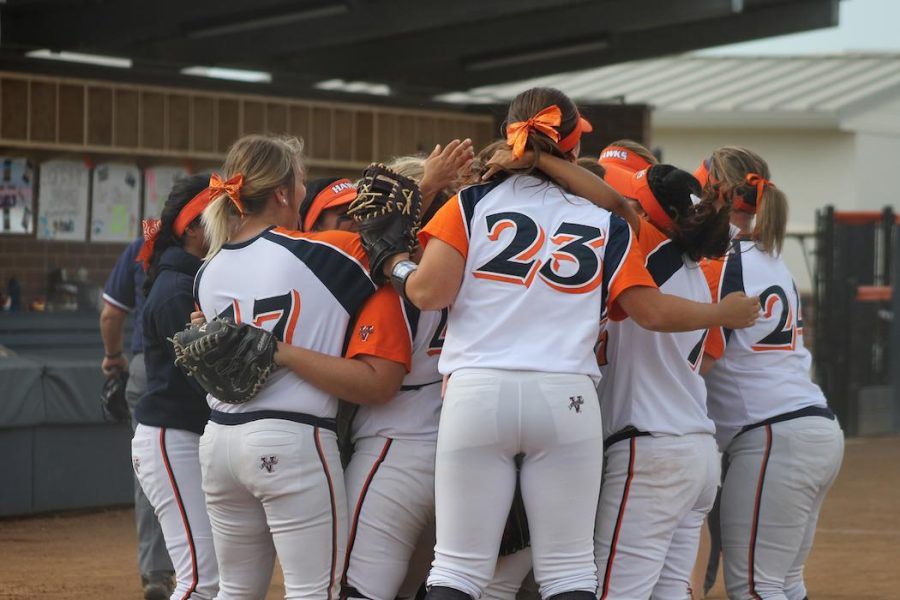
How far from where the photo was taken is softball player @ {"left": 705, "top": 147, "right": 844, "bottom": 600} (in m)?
4.33

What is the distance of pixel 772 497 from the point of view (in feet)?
14.2

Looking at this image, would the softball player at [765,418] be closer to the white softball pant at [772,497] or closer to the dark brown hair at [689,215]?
the white softball pant at [772,497]

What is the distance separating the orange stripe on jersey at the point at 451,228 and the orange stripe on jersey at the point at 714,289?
1.13 metres

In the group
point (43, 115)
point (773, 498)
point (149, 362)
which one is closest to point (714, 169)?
point (773, 498)

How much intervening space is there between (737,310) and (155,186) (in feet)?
27.5

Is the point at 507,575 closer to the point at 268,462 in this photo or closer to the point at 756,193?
the point at 268,462

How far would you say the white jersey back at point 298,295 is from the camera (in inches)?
143

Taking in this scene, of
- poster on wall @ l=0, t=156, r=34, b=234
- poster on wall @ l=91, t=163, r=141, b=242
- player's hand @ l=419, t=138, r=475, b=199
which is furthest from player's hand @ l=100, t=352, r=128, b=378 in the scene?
poster on wall @ l=91, t=163, r=141, b=242

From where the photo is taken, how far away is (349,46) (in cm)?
1337

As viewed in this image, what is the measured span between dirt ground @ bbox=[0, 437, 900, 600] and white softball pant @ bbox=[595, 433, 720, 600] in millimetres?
2932

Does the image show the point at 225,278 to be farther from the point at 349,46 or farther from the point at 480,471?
the point at 349,46

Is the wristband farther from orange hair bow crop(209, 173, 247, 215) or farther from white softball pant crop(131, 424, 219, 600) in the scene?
white softball pant crop(131, 424, 219, 600)

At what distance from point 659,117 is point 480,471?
893 inches

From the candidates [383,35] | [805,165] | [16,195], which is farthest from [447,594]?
[805,165]
